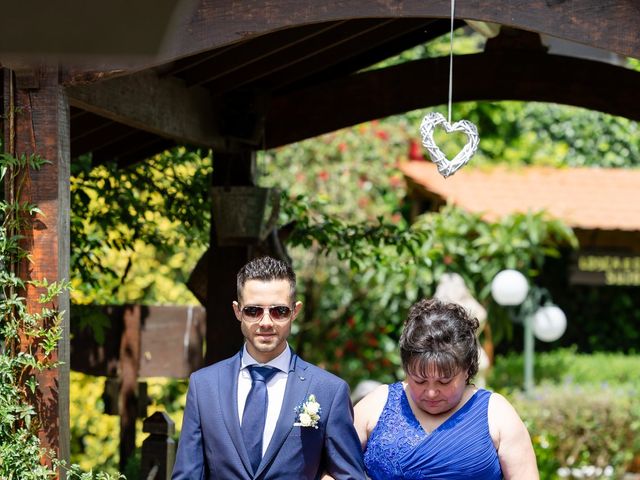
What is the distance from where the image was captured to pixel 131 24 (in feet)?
6.52

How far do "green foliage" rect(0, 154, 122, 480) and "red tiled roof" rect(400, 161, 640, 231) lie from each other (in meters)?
8.02

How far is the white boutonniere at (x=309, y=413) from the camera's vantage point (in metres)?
3.16

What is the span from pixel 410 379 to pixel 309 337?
8.59 metres

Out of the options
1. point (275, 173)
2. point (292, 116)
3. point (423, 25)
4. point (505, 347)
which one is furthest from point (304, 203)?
point (505, 347)

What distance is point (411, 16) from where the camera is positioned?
3.75 m

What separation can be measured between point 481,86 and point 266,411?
10.5 feet

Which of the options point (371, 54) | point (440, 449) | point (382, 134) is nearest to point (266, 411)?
point (440, 449)

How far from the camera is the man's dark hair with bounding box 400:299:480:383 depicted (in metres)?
3.23

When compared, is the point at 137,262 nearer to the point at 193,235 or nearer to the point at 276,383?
the point at 193,235

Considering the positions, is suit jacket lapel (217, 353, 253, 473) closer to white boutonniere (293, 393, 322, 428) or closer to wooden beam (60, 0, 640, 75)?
white boutonniere (293, 393, 322, 428)

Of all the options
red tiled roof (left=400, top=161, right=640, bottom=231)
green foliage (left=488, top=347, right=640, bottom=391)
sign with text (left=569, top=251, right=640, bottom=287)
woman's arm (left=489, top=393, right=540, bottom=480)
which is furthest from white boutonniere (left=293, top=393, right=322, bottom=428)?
sign with text (left=569, top=251, right=640, bottom=287)

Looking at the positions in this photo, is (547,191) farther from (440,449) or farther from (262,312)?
(262,312)

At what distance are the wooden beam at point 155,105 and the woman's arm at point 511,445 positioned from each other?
184 cm

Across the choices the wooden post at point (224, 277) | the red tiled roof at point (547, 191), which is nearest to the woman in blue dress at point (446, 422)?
the wooden post at point (224, 277)
